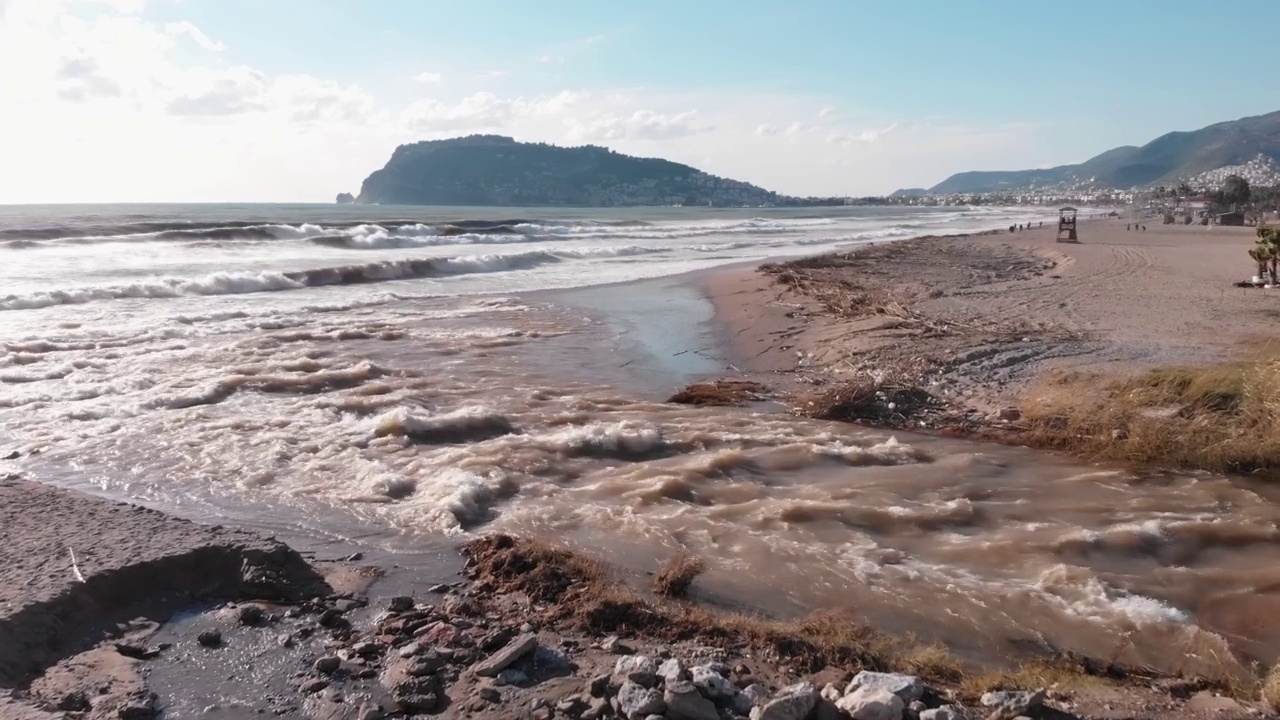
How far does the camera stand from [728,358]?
1177cm

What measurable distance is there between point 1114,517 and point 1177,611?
134 centimetres

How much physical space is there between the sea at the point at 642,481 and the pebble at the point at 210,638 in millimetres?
1291

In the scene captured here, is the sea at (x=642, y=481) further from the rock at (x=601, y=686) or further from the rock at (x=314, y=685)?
the rock at (x=314, y=685)

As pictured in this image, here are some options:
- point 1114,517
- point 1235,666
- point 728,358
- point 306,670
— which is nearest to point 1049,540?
point 1114,517

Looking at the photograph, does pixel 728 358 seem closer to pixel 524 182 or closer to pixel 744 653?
pixel 744 653

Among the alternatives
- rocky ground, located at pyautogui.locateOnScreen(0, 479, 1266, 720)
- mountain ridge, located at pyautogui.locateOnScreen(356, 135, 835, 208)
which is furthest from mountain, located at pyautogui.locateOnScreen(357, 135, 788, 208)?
rocky ground, located at pyautogui.locateOnScreen(0, 479, 1266, 720)

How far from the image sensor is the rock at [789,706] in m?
3.22

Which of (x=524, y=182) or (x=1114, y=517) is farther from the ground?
(x=524, y=182)

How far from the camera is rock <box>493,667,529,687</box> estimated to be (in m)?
3.64

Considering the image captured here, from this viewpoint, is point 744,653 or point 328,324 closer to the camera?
point 744,653

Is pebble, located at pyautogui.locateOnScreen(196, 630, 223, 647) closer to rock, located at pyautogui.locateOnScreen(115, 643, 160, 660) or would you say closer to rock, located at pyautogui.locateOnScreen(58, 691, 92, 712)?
rock, located at pyautogui.locateOnScreen(115, 643, 160, 660)

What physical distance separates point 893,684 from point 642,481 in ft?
11.3

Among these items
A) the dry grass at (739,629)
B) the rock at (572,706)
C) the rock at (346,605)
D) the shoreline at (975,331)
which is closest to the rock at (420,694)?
the rock at (572,706)

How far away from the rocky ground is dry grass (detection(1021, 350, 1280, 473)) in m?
3.63
